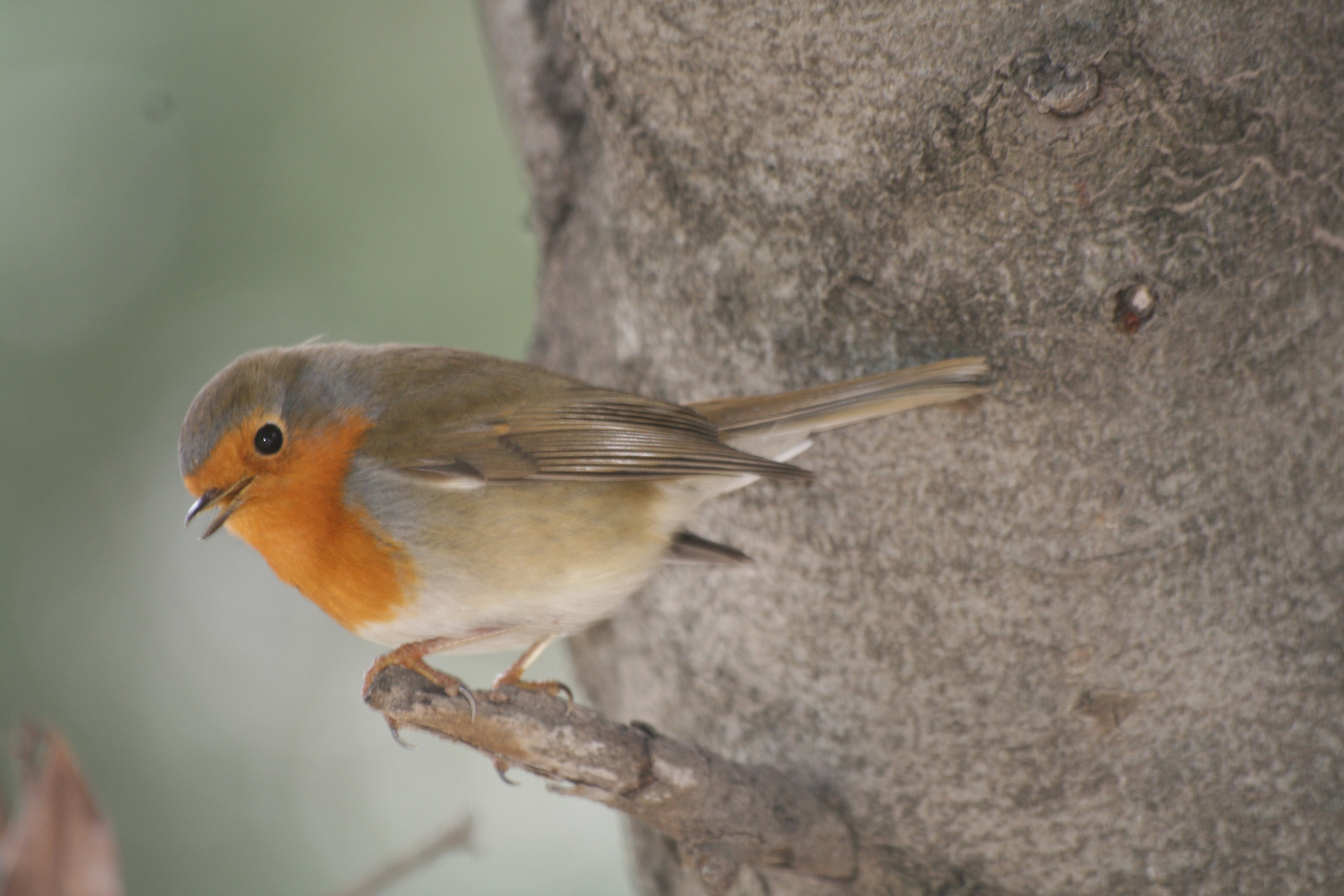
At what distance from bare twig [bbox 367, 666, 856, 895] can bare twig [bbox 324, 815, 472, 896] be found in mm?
281

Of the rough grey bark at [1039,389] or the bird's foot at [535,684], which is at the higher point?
the rough grey bark at [1039,389]

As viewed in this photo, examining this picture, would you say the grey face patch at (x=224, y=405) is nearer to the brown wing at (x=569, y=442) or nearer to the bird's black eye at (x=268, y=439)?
the bird's black eye at (x=268, y=439)

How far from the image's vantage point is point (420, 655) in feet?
7.90

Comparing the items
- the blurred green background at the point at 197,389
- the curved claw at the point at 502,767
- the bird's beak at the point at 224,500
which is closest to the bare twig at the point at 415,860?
the curved claw at the point at 502,767

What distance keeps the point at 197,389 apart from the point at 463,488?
3127 millimetres

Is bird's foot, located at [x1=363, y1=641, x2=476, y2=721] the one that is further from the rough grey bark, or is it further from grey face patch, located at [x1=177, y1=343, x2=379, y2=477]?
the rough grey bark

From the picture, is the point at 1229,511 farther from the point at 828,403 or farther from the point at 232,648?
the point at 232,648

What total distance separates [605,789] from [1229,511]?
1.24 m

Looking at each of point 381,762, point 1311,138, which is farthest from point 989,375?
point 381,762

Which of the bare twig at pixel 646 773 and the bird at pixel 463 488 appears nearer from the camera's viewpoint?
the bare twig at pixel 646 773

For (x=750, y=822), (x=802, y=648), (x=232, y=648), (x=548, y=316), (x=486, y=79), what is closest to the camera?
(x=750, y=822)

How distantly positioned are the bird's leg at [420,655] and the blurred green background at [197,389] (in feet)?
7.70

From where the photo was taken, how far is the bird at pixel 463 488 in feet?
7.48

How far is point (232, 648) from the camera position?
493 centimetres
